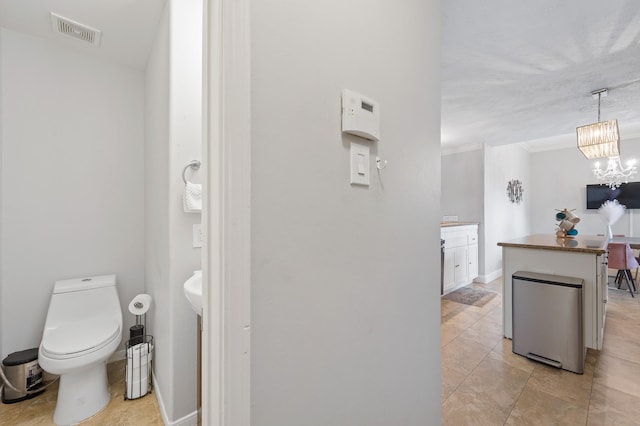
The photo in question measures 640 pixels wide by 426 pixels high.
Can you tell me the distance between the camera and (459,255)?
4.10 meters

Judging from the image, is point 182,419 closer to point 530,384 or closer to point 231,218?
point 231,218

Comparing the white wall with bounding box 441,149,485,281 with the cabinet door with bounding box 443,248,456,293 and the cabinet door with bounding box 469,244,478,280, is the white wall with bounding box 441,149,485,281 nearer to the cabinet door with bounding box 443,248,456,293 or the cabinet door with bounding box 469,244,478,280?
the cabinet door with bounding box 469,244,478,280

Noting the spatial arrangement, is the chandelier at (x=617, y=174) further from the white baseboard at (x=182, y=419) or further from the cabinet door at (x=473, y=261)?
the white baseboard at (x=182, y=419)

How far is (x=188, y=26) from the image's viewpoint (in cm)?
150

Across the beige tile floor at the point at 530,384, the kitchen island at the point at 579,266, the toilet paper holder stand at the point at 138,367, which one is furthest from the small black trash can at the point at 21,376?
the kitchen island at the point at 579,266

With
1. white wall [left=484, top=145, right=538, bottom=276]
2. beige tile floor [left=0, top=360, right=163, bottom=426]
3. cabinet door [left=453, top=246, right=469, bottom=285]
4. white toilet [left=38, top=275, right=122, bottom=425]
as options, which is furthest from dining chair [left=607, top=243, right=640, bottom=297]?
white toilet [left=38, top=275, right=122, bottom=425]

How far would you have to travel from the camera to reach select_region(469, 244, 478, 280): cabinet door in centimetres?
440

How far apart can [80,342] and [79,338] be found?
0.08 meters

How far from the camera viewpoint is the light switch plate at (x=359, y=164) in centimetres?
83

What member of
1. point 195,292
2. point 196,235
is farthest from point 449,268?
point 195,292

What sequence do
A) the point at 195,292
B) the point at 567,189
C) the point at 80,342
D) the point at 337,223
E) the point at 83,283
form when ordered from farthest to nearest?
the point at 567,189, the point at 83,283, the point at 80,342, the point at 195,292, the point at 337,223

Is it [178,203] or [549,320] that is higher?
[178,203]

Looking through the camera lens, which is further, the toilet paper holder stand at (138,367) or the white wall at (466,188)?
the white wall at (466,188)

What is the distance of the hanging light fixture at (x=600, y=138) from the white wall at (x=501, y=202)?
183 cm
